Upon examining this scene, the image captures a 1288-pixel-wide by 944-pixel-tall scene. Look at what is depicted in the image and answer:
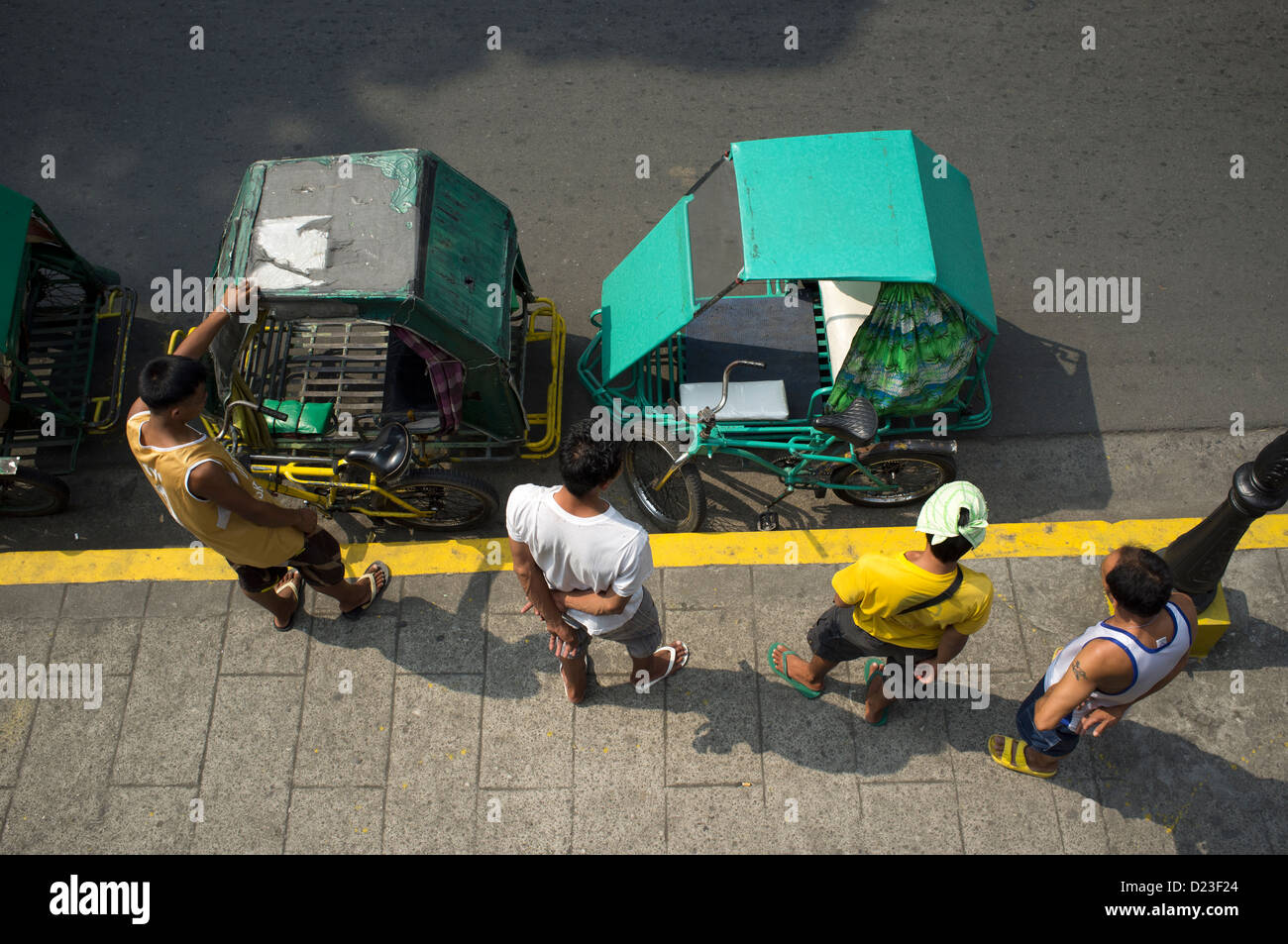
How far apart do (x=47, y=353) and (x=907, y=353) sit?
561 centimetres

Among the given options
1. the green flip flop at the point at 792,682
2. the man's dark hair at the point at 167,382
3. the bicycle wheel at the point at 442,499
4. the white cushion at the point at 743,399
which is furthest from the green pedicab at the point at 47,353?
the green flip flop at the point at 792,682

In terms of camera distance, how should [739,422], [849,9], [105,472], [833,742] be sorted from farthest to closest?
[849,9] → [105,472] → [739,422] → [833,742]

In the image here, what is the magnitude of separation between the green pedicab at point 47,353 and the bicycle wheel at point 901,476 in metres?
4.77

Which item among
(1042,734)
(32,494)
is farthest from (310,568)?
(1042,734)

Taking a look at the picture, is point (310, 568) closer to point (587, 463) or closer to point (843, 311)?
point (587, 463)

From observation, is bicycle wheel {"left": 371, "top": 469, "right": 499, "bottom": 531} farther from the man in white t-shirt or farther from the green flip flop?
the green flip flop

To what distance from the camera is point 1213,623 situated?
4.23m

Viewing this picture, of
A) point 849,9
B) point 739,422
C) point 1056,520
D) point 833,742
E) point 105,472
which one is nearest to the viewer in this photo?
point 833,742

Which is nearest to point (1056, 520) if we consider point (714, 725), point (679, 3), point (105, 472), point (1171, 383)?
point (1171, 383)

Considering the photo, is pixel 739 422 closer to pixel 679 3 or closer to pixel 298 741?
pixel 298 741

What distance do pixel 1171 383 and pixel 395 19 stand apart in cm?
687

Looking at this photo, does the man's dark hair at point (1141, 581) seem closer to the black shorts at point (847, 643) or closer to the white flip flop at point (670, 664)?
the black shorts at point (847, 643)

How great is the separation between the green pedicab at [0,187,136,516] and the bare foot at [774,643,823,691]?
4.36 metres

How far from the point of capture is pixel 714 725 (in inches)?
169
